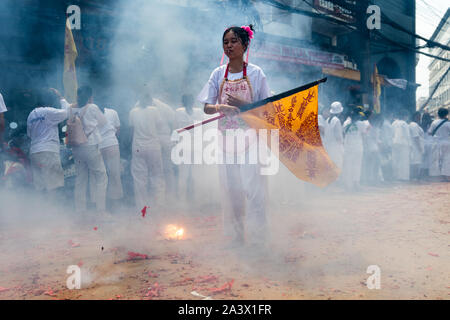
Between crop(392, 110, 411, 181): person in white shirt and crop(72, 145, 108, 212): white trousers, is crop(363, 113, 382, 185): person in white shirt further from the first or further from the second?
crop(72, 145, 108, 212): white trousers

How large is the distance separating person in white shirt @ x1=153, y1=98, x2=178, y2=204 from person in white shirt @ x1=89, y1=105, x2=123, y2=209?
2.28 ft

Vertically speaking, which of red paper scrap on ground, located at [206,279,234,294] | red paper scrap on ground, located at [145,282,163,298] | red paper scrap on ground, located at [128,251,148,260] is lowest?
red paper scrap on ground, located at [145,282,163,298]

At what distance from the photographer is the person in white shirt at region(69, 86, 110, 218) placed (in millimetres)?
4637

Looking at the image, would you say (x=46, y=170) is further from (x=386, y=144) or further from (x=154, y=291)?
(x=386, y=144)

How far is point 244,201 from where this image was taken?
3.24 meters

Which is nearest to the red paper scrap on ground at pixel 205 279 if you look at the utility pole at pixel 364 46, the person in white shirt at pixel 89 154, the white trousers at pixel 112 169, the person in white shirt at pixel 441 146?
the person in white shirt at pixel 89 154

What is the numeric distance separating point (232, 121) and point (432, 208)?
377cm

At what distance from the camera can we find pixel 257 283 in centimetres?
232

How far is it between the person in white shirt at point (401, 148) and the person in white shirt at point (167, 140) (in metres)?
6.53

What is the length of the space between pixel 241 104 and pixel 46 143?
3.20 meters

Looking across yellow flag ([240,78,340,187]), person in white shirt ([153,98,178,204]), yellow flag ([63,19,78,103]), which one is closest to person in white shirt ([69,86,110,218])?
person in white shirt ([153,98,178,204])

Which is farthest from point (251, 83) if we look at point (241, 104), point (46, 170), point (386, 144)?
point (386, 144)

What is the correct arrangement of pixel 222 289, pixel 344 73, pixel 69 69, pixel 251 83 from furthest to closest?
pixel 344 73 < pixel 69 69 < pixel 251 83 < pixel 222 289
